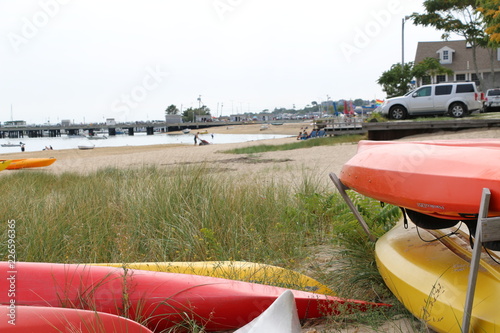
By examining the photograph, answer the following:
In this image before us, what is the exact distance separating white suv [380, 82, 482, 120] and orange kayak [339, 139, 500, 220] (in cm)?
2045

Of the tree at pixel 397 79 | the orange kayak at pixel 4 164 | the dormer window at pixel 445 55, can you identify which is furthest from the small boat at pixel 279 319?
the dormer window at pixel 445 55

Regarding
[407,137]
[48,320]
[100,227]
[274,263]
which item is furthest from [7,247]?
[407,137]

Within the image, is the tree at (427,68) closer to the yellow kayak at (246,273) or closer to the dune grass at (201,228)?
the dune grass at (201,228)

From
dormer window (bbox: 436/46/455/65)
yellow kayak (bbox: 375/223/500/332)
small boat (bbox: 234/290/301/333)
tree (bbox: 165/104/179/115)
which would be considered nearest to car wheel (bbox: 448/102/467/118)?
yellow kayak (bbox: 375/223/500/332)

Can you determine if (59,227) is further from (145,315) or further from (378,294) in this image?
(378,294)

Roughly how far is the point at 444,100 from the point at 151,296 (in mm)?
21542

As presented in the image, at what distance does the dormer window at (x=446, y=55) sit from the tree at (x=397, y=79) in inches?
555

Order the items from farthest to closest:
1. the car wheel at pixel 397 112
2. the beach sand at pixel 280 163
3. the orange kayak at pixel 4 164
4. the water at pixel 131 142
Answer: the water at pixel 131 142
the car wheel at pixel 397 112
the orange kayak at pixel 4 164
the beach sand at pixel 280 163

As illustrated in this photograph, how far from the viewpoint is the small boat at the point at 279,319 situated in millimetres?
2922

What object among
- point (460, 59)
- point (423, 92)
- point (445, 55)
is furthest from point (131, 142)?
point (423, 92)

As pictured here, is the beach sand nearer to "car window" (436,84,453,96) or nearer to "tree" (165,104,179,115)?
"car window" (436,84,453,96)

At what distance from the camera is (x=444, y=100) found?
2198cm

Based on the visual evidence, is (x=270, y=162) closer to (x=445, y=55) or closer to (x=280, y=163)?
(x=280, y=163)

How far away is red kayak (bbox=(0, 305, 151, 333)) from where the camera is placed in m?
2.74
